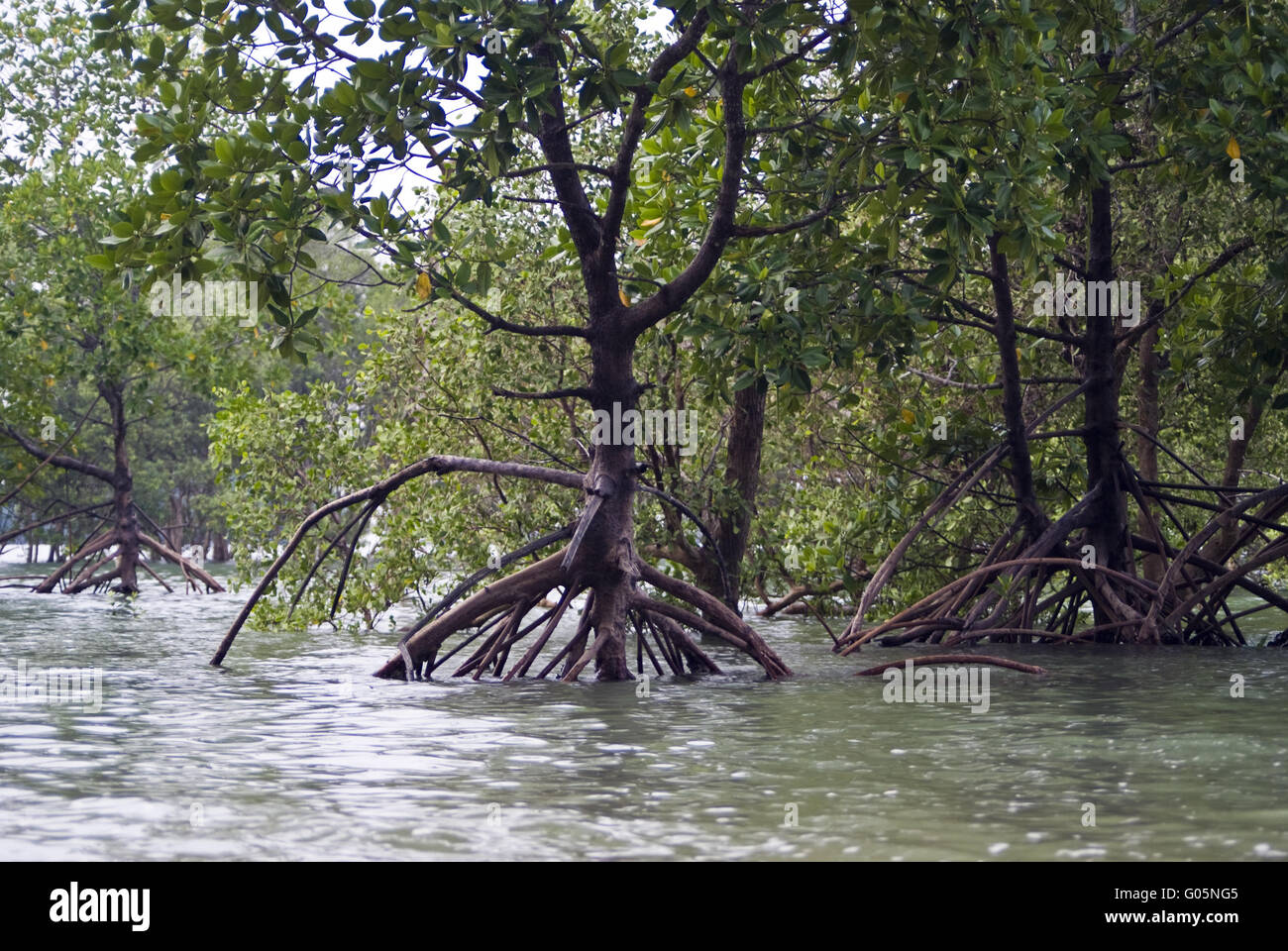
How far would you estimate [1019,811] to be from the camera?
22.5ft

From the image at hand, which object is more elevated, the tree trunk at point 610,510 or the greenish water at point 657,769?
the tree trunk at point 610,510

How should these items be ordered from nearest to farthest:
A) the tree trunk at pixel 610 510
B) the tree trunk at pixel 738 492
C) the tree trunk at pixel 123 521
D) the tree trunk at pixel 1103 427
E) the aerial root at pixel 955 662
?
the aerial root at pixel 955 662, the tree trunk at pixel 610 510, the tree trunk at pixel 1103 427, the tree trunk at pixel 738 492, the tree trunk at pixel 123 521

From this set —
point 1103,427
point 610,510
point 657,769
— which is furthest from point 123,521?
point 657,769

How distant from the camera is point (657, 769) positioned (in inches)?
324

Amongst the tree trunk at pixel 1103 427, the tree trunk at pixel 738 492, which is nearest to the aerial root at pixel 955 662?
the tree trunk at pixel 1103 427

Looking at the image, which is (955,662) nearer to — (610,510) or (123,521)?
(610,510)

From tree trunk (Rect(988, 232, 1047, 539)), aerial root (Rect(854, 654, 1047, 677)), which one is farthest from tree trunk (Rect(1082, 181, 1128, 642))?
aerial root (Rect(854, 654, 1047, 677))

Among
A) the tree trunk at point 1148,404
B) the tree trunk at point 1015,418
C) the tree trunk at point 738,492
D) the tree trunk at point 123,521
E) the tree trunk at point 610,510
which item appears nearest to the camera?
the tree trunk at point 610,510

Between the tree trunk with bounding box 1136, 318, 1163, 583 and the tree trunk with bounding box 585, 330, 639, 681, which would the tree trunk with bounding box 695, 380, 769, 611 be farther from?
the tree trunk with bounding box 585, 330, 639, 681

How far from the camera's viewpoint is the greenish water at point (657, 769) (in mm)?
6289

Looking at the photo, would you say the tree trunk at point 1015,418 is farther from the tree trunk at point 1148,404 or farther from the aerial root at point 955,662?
the tree trunk at point 1148,404

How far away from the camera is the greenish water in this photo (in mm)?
6289

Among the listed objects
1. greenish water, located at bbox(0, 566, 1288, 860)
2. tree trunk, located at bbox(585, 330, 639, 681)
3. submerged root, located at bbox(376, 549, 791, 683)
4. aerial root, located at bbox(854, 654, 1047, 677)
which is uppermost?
tree trunk, located at bbox(585, 330, 639, 681)
